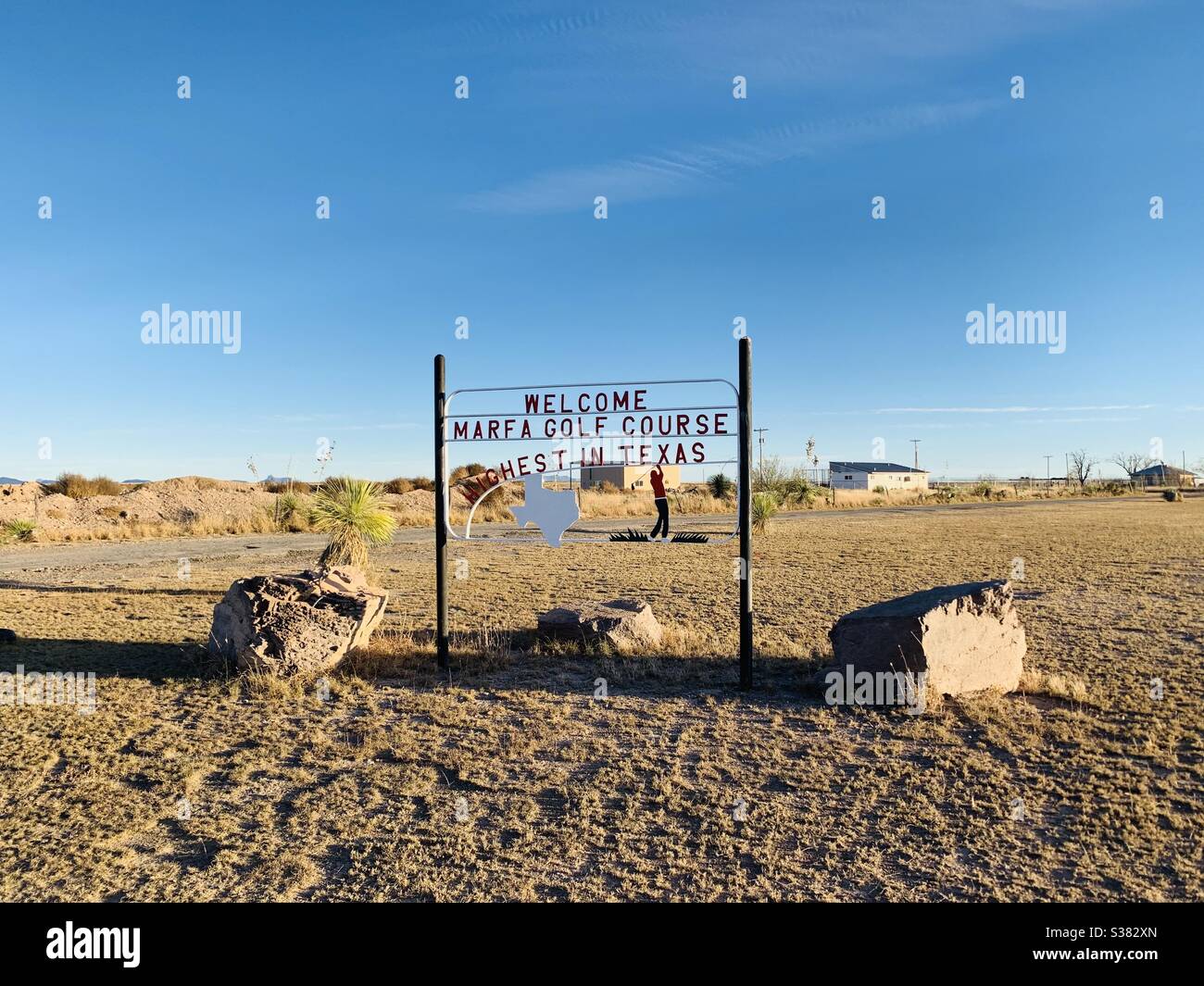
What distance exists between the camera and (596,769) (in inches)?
209

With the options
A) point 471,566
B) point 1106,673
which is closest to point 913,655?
point 1106,673

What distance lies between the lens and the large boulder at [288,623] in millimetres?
7605

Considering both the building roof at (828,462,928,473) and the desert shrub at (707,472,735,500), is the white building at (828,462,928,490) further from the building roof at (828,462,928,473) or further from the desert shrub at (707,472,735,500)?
the desert shrub at (707,472,735,500)

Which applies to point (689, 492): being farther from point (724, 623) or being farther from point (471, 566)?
point (724, 623)

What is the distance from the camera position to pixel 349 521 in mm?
13125

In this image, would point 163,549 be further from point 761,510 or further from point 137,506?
point 137,506

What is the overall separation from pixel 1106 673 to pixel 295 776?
23.6ft

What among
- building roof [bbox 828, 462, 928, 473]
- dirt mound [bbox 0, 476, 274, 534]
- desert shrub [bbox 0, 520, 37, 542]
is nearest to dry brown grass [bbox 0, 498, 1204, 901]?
desert shrub [bbox 0, 520, 37, 542]

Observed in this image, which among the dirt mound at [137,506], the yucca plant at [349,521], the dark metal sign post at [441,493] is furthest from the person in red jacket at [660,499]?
the dirt mound at [137,506]

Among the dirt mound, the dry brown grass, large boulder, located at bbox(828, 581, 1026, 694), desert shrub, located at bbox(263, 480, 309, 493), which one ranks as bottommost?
the dry brown grass

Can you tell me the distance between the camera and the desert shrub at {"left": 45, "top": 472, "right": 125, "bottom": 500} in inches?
1722

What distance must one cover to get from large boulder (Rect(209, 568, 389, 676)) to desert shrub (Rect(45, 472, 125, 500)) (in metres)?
41.6

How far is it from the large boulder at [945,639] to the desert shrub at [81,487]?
45821 mm

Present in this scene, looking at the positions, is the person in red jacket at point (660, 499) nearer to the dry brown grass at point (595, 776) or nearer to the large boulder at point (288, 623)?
the dry brown grass at point (595, 776)
